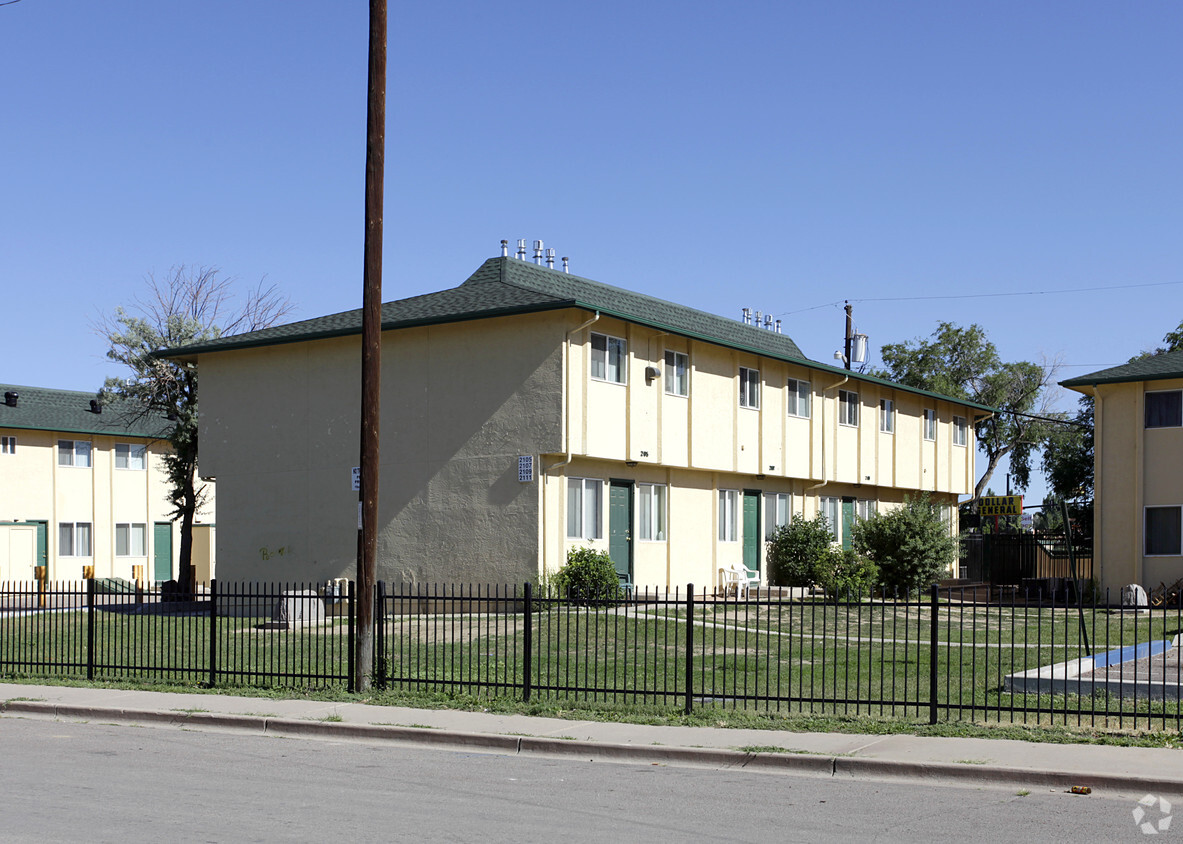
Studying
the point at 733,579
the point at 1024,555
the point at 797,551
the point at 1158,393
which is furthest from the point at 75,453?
the point at 1158,393

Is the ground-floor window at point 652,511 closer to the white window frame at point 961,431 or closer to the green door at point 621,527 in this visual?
the green door at point 621,527

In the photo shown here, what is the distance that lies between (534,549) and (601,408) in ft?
11.0

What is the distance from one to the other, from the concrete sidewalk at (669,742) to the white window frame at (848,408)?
23.2 meters

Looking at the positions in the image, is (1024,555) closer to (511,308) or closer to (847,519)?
(847,519)

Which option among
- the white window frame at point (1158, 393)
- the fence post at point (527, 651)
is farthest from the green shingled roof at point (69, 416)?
the fence post at point (527, 651)

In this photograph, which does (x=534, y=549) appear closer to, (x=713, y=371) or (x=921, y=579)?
(x=713, y=371)

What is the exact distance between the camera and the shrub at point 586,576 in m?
26.2

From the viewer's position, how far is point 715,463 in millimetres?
30797

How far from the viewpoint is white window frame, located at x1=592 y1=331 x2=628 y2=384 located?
27.3m

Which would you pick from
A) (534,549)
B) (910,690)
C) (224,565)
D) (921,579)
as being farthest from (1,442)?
(910,690)

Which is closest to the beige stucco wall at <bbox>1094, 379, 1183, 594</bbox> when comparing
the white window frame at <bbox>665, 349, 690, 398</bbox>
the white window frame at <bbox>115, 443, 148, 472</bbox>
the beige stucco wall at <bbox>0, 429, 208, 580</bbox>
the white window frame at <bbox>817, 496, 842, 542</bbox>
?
the white window frame at <bbox>817, 496, 842, 542</bbox>

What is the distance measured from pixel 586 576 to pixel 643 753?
14153 millimetres

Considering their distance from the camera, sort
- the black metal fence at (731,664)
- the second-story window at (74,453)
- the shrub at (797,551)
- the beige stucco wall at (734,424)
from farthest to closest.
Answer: the second-story window at (74,453), the shrub at (797,551), the beige stucco wall at (734,424), the black metal fence at (731,664)

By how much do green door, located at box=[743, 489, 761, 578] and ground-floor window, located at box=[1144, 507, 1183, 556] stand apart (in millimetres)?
10211
